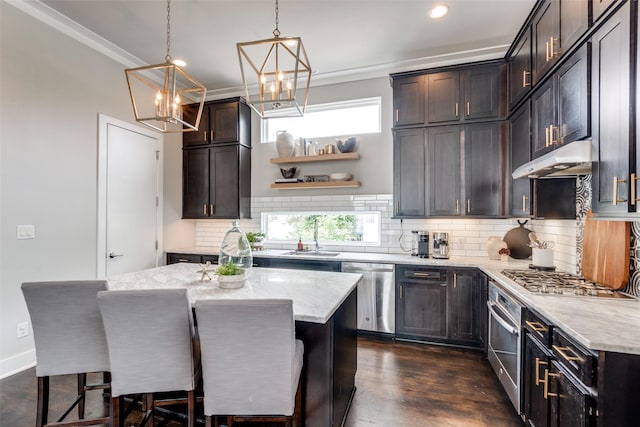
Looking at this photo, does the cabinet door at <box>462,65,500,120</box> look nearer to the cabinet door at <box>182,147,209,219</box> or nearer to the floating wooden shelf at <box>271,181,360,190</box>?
the floating wooden shelf at <box>271,181,360,190</box>

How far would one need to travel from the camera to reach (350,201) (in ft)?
13.7

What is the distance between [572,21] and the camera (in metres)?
1.97

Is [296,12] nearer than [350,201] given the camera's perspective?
Yes

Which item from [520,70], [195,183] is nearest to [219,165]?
[195,183]

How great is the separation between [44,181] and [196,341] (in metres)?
2.43

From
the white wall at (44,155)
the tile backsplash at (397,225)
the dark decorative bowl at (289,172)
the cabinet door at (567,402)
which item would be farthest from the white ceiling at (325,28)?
the cabinet door at (567,402)

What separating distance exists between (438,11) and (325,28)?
109 cm

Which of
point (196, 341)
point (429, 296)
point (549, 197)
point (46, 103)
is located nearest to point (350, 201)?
point (429, 296)

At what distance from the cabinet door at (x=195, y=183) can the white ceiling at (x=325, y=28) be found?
3.98ft

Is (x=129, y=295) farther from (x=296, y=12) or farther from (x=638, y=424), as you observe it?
(x=296, y=12)

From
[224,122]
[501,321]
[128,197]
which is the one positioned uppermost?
[224,122]

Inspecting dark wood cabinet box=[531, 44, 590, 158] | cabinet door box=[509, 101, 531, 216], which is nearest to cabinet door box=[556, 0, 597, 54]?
dark wood cabinet box=[531, 44, 590, 158]

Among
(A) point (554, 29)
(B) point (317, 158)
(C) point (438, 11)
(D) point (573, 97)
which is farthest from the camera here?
(B) point (317, 158)

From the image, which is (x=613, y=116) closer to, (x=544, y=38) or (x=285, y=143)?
(x=544, y=38)
